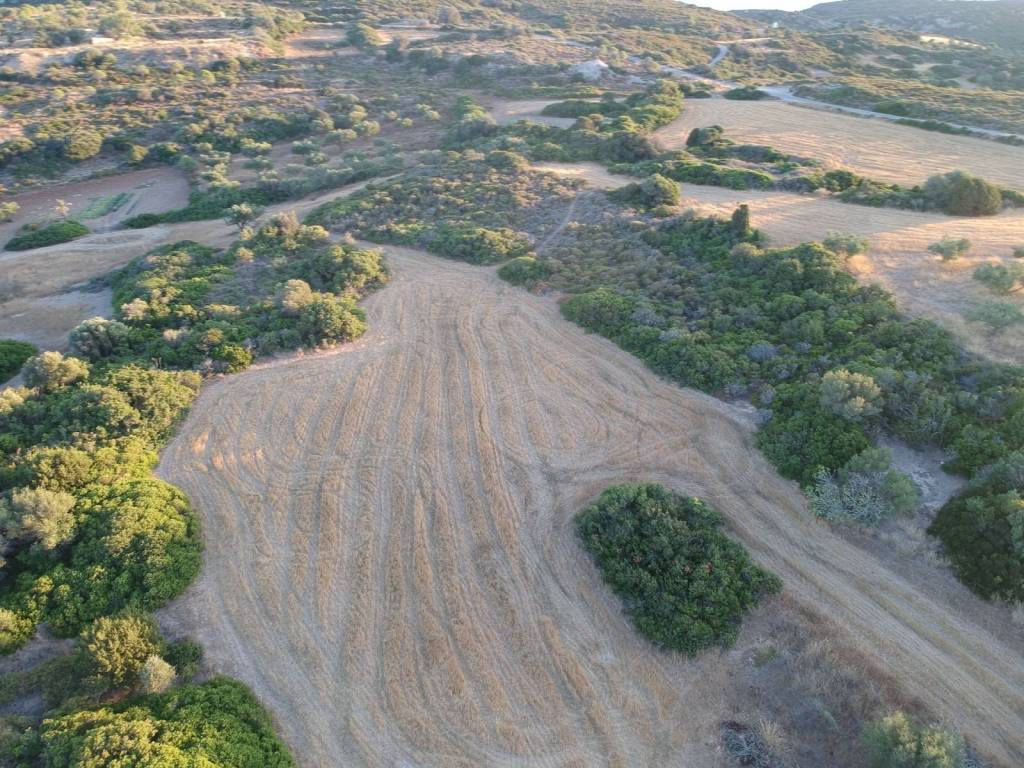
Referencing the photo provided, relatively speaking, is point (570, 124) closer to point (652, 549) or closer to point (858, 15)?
point (652, 549)

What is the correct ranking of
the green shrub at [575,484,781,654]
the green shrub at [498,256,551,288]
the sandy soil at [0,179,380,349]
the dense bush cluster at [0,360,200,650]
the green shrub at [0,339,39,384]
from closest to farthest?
the green shrub at [575,484,781,654] < the dense bush cluster at [0,360,200,650] < the green shrub at [0,339,39,384] < the green shrub at [498,256,551,288] < the sandy soil at [0,179,380,349]

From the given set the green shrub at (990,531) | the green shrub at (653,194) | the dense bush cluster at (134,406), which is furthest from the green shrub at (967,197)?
the dense bush cluster at (134,406)

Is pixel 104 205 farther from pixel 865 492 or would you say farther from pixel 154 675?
pixel 865 492

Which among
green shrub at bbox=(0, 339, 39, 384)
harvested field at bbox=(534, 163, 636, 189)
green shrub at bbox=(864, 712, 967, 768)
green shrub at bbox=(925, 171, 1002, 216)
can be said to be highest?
green shrub at bbox=(925, 171, 1002, 216)

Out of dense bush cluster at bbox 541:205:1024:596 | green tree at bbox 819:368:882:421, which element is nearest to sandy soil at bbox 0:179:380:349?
dense bush cluster at bbox 541:205:1024:596

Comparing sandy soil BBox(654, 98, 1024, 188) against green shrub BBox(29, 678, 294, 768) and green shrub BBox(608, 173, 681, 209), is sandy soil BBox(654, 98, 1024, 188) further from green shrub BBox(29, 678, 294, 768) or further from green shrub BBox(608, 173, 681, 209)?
green shrub BBox(29, 678, 294, 768)

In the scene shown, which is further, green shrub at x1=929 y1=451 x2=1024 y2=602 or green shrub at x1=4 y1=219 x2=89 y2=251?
green shrub at x1=4 y1=219 x2=89 y2=251
